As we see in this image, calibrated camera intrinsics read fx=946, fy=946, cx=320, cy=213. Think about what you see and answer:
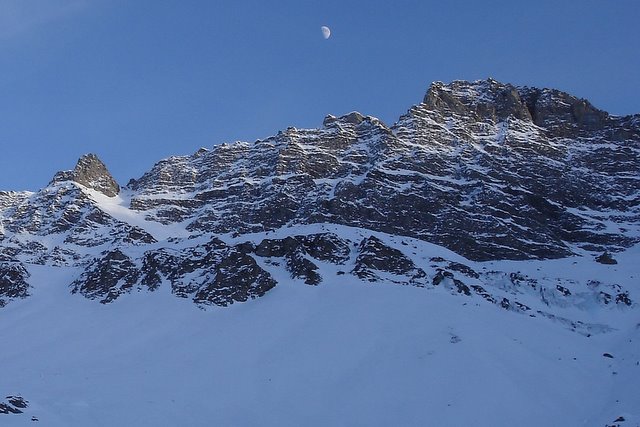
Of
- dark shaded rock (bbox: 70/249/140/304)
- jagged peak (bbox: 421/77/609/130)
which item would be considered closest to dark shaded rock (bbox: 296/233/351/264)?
dark shaded rock (bbox: 70/249/140/304)

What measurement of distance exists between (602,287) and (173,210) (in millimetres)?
65864

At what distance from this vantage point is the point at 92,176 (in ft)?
496


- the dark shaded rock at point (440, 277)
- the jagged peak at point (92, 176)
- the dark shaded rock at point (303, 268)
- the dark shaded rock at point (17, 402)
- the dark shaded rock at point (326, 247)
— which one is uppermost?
the jagged peak at point (92, 176)

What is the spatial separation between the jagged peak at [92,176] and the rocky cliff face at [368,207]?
28cm

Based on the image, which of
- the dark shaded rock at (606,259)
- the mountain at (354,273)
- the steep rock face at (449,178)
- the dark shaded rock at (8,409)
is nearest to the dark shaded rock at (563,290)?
the mountain at (354,273)

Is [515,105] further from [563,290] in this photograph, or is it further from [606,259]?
[563,290]

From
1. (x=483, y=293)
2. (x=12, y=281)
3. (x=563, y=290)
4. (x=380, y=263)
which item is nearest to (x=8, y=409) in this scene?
(x=12, y=281)

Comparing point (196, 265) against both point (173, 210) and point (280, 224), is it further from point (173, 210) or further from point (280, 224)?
point (173, 210)

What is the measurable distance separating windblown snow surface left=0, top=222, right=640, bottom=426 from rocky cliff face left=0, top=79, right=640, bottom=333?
310 cm

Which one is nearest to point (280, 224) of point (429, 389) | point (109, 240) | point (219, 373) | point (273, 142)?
point (109, 240)

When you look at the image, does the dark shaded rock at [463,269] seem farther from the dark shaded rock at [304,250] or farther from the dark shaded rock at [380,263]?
the dark shaded rock at [304,250]

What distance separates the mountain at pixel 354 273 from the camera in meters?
65.4

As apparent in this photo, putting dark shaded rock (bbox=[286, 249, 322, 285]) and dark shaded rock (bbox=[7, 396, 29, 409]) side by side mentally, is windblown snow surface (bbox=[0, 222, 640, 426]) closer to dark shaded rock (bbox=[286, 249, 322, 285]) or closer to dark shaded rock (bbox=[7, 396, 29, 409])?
dark shaded rock (bbox=[7, 396, 29, 409])

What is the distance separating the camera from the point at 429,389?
2539 inches
